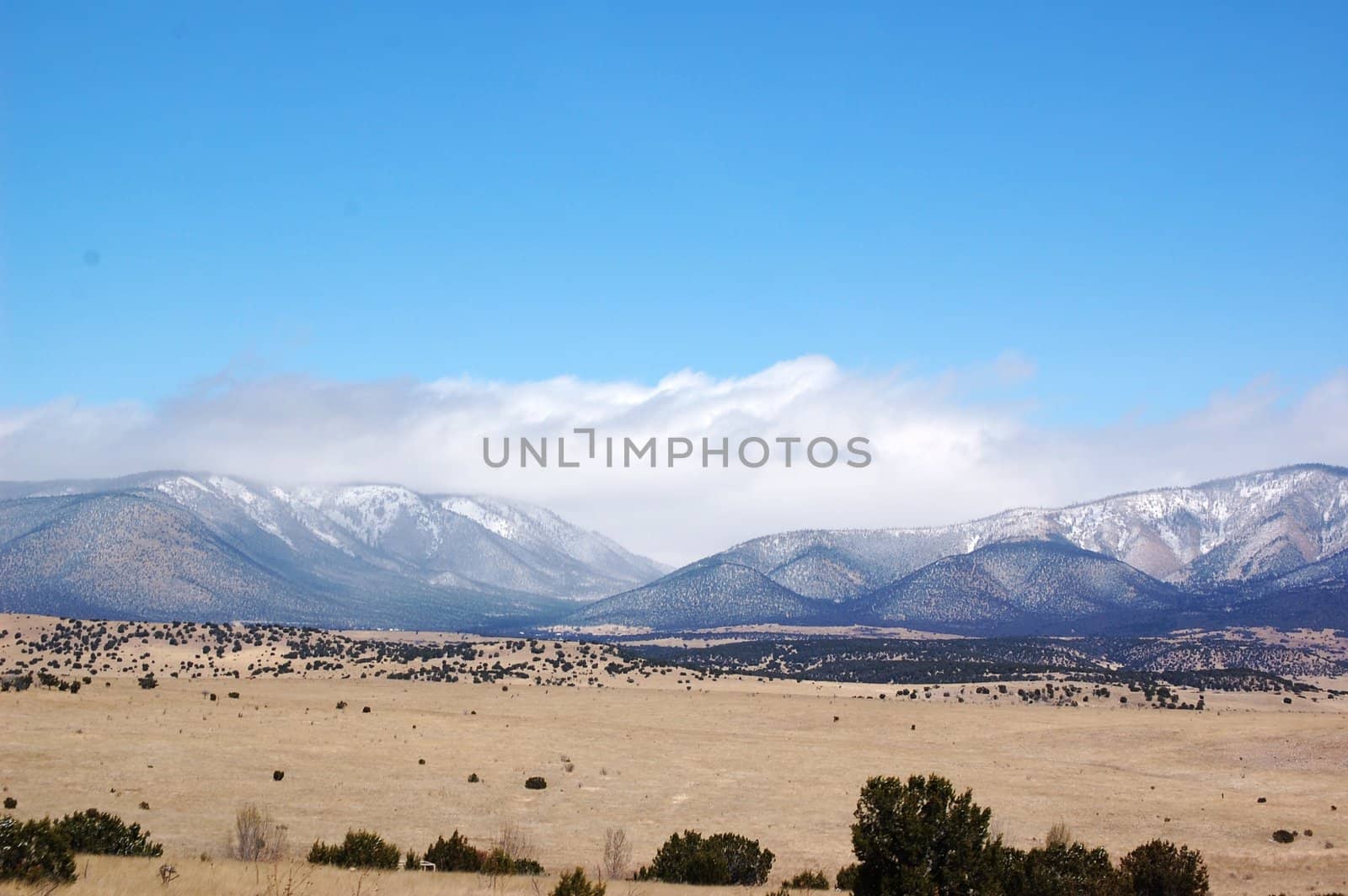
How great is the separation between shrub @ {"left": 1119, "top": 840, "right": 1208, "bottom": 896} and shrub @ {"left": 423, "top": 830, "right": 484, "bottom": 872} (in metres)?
16.4

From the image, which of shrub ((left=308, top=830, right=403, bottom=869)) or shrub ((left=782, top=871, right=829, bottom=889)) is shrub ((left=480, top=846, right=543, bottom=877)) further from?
shrub ((left=782, top=871, right=829, bottom=889))

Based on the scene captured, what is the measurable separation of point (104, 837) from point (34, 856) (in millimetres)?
7845

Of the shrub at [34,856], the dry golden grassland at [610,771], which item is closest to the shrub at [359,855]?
the dry golden grassland at [610,771]

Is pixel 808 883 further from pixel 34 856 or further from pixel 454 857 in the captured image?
pixel 34 856

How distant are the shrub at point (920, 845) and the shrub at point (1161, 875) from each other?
7.24 metres

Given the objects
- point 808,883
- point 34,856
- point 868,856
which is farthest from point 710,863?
point 34,856

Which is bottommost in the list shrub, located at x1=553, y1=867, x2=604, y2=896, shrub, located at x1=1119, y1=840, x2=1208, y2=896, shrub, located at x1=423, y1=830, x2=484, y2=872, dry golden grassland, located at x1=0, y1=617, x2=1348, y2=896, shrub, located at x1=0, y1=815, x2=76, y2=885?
dry golden grassland, located at x1=0, y1=617, x2=1348, y2=896

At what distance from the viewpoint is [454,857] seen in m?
30.5

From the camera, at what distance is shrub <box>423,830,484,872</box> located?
30234mm

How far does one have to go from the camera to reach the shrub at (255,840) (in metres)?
30.2

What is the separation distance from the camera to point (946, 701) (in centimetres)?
10350

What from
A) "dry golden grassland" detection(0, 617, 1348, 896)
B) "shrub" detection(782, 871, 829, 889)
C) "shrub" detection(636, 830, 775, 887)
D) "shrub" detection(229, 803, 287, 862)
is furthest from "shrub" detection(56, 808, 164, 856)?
"shrub" detection(782, 871, 829, 889)

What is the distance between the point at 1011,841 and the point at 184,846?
27.0m

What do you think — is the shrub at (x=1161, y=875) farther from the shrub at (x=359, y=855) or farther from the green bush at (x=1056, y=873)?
the shrub at (x=359, y=855)
